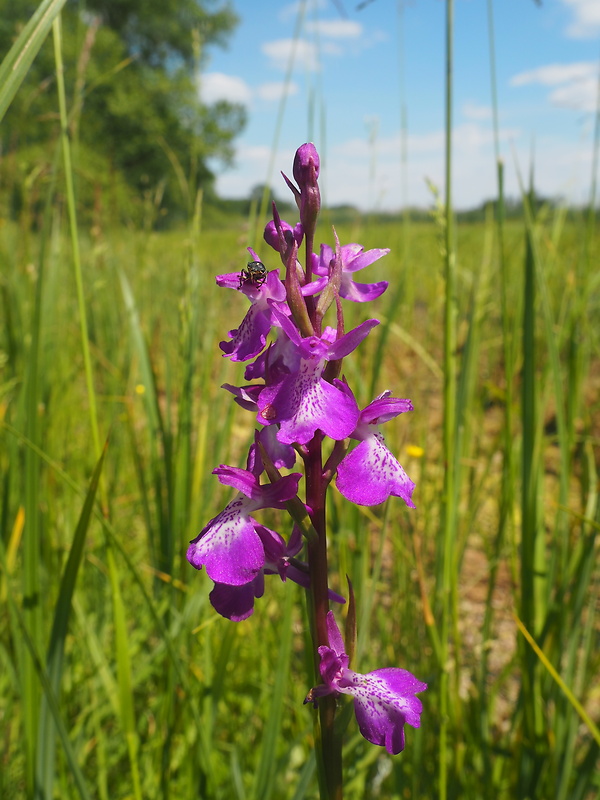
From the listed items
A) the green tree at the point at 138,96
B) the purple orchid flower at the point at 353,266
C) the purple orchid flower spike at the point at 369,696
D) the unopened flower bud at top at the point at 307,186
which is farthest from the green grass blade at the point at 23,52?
the green tree at the point at 138,96

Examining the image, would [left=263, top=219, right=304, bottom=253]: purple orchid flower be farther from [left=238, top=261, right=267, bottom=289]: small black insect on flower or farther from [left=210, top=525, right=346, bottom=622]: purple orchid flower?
[left=210, top=525, right=346, bottom=622]: purple orchid flower

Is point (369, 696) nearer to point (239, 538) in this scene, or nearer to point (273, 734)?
point (239, 538)

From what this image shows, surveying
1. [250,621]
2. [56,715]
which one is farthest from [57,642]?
[250,621]

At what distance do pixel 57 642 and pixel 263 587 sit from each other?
0.39 meters

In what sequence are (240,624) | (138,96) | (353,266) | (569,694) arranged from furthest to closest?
1. (138,96)
2. (240,624)
3. (569,694)
4. (353,266)

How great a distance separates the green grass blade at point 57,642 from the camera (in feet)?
2.90

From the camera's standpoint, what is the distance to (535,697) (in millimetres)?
1300

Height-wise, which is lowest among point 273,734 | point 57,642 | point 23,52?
point 273,734

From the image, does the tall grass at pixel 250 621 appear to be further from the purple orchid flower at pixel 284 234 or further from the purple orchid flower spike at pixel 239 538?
the purple orchid flower at pixel 284 234

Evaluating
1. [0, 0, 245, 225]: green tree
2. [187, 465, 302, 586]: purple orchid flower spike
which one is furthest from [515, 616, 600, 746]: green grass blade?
[0, 0, 245, 225]: green tree

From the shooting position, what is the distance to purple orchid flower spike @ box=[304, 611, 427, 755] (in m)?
0.68

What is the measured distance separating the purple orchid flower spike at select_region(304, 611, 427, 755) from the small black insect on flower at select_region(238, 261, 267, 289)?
0.42 m

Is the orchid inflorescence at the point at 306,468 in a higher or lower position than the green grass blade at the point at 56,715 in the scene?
higher

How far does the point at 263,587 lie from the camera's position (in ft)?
2.44
